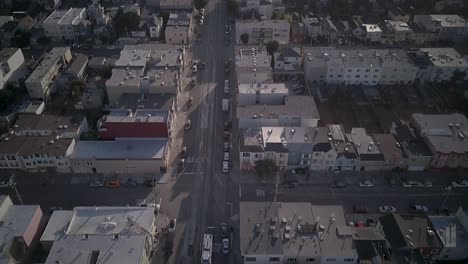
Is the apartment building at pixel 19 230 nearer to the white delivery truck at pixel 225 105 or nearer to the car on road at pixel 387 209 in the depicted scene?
the white delivery truck at pixel 225 105

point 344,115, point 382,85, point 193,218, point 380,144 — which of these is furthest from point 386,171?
point 193,218

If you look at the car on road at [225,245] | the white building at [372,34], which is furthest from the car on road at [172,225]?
the white building at [372,34]

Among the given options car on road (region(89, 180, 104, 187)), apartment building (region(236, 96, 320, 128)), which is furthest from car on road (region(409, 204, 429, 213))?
car on road (region(89, 180, 104, 187))

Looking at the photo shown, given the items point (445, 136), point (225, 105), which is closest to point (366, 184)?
point (445, 136)

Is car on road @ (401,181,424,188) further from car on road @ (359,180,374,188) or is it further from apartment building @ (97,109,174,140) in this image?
apartment building @ (97,109,174,140)

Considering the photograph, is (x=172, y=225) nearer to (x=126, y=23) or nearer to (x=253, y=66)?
(x=253, y=66)
